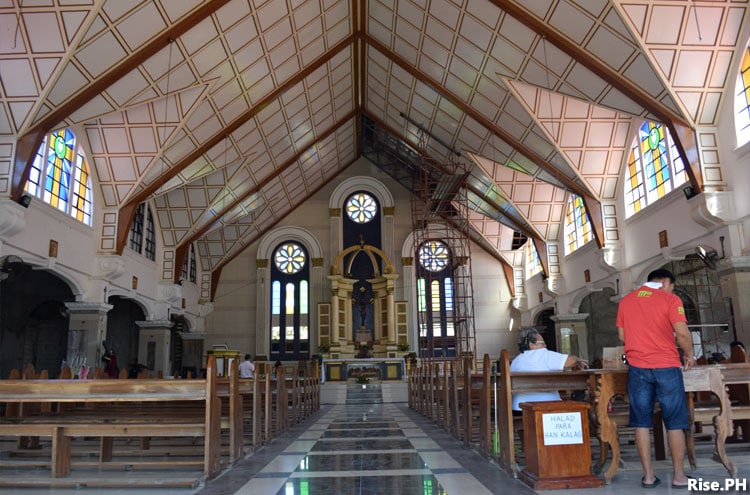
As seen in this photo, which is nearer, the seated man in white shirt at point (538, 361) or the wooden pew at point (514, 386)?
the wooden pew at point (514, 386)

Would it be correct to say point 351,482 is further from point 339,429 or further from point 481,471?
point 339,429

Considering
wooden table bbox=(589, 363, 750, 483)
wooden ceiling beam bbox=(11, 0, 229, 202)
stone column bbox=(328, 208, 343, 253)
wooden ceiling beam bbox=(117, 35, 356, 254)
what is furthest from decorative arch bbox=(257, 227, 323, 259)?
wooden table bbox=(589, 363, 750, 483)

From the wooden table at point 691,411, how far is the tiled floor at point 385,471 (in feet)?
0.58

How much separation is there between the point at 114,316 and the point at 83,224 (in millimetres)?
6850

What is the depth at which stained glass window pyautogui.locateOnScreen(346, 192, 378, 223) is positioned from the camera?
82.1 ft

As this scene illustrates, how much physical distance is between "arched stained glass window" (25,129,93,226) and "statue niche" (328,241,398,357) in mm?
10796

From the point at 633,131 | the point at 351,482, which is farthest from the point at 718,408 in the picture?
the point at 633,131

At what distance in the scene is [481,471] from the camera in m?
5.30

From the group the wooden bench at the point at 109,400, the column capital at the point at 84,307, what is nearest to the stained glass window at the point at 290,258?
the column capital at the point at 84,307

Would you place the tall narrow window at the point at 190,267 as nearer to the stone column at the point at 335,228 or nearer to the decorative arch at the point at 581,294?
the stone column at the point at 335,228

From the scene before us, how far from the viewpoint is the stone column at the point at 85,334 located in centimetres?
1376

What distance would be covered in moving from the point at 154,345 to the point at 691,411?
16445 mm

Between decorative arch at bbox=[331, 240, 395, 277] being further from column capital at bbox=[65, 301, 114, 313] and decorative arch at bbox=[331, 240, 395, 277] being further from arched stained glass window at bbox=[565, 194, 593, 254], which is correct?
column capital at bbox=[65, 301, 114, 313]

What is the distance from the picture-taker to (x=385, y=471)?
5.41 m
